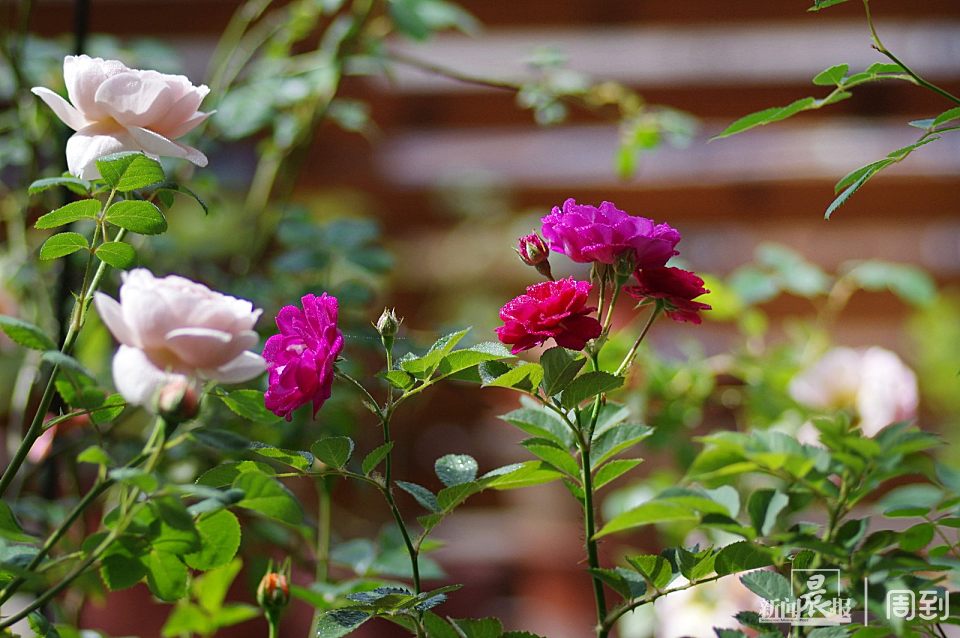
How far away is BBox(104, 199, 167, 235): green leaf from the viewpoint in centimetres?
49

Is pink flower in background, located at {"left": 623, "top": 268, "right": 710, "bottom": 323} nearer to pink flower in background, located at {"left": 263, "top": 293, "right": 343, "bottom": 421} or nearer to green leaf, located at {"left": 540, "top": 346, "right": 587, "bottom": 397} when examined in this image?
green leaf, located at {"left": 540, "top": 346, "right": 587, "bottom": 397}

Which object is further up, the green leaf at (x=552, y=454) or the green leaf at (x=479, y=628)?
the green leaf at (x=552, y=454)

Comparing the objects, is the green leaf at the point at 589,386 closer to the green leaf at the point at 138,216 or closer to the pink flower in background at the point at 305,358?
the pink flower in background at the point at 305,358

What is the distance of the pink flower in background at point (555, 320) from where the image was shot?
471 mm

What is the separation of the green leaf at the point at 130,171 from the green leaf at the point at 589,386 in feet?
0.77

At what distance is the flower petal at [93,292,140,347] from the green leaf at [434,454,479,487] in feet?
0.61

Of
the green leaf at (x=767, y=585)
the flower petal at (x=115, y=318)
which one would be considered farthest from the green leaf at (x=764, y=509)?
the flower petal at (x=115, y=318)

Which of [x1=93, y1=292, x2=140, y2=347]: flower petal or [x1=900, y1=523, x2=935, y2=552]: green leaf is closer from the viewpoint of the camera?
[x1=93, y1=292, x2=140, y2=347]: flower petal

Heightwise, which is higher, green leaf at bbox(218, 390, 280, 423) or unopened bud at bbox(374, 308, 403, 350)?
unopened bud at bbox(374, 308, 403, 350)

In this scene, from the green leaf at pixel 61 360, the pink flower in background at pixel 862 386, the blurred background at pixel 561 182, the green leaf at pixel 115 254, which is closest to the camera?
the green leaf at pixel 61 360

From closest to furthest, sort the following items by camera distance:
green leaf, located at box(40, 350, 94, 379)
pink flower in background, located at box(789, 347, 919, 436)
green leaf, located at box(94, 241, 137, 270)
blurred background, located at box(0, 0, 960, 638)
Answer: green leaf, located at box(40, 350, 94, 379) → green leaf, located at box(94, 241, 137, 270) → pink flower in background, located at box(789, 347, 919, 436) → blurred background, located at box(0, 0, 960, 638)

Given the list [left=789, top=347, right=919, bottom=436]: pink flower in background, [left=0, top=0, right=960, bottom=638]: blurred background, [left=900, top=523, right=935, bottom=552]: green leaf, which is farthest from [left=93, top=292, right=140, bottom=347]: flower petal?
[left=0, top=0, right=960, bottom=638]: blurred background

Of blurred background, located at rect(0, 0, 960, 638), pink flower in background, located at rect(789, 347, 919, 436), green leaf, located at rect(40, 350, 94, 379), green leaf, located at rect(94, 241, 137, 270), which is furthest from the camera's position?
blurred background, located at rect(0, 0, 960, 638)

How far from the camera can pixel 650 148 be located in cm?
104
